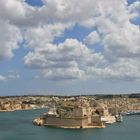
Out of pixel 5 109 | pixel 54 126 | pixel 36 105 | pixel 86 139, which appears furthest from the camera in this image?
pixel 36 105

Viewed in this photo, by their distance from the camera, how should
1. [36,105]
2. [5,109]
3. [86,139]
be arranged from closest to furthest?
[86,139]
[5,109]
[36,105]

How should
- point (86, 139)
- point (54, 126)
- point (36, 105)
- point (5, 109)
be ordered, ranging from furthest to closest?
1. point (36, 105)
2. point (5, 109)
3. point (54, 126)
4. point (86, 139)

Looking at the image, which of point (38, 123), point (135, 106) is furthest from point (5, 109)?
point (38, 123)

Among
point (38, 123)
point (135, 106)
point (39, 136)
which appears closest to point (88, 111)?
point (38, 123)

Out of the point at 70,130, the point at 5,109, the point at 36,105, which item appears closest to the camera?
the point at 70,130

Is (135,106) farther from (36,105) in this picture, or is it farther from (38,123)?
(38,123)

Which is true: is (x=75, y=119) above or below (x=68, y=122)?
above

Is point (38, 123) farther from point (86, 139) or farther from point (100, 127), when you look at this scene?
point (86, 139)

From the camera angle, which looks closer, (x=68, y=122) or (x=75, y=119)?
(x=75, y=119)

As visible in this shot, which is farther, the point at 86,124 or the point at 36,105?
the point at 36,105
